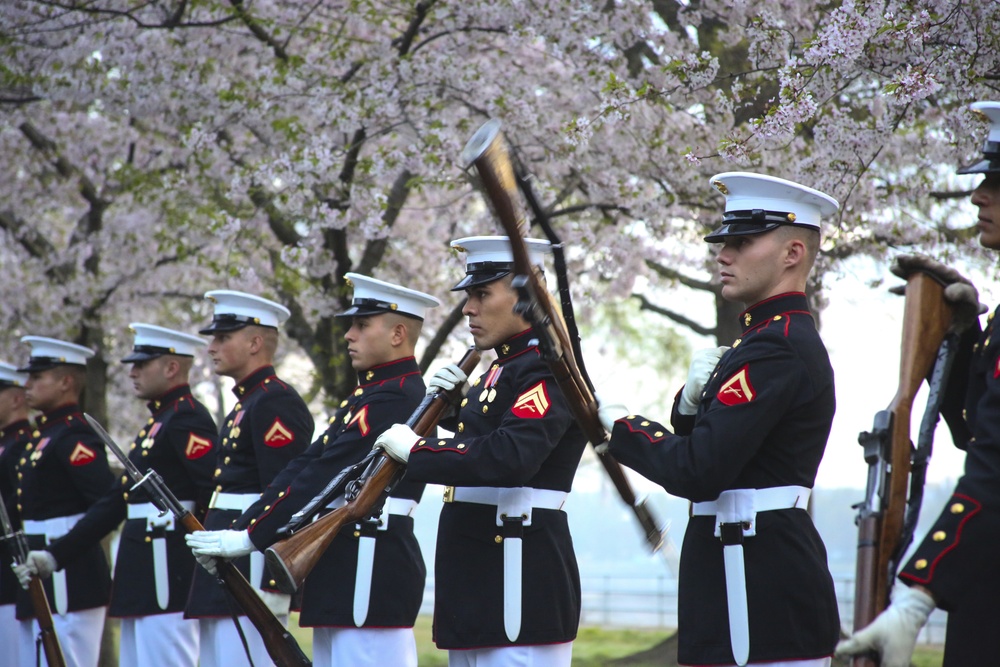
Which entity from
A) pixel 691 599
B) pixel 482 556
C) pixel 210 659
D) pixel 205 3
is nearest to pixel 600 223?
pixel 205 3

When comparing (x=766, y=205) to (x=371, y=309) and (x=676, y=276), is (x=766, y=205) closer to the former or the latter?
(x=371, y=309)

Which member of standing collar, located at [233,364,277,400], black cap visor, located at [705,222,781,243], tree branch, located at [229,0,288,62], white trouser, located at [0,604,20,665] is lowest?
white trouser, located at [0,604,20,665]

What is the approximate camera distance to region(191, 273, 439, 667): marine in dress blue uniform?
5359mm

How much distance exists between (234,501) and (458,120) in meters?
4.40

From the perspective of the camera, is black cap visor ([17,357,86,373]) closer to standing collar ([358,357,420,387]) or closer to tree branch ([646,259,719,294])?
standing collar ([358,357,420,387])

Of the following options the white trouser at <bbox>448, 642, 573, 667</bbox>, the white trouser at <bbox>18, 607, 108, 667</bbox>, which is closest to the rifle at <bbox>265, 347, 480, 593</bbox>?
the white trouser at <bbox>448, 642, 573, 667</bbox>

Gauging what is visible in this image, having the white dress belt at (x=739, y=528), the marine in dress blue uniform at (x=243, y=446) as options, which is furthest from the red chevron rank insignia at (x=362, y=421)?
the white dress belt at (x=739, y=528)

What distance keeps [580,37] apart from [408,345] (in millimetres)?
3786

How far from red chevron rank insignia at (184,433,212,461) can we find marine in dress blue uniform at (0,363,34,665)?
1618mm

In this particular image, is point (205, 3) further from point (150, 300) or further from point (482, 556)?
point (482, 556)

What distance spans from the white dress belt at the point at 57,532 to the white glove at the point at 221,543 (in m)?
2.79

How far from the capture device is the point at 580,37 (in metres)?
8.67

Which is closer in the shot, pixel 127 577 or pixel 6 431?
pixel 127 577

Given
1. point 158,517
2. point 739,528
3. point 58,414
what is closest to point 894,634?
Answer: point 739,528
